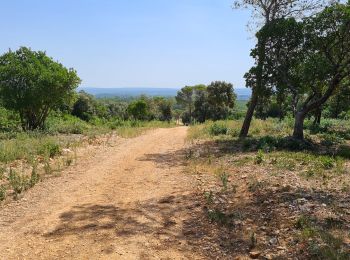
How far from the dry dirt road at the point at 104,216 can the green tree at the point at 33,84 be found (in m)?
12.0

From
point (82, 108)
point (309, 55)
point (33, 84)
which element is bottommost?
point (82, 108)

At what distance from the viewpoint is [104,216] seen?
282 inches

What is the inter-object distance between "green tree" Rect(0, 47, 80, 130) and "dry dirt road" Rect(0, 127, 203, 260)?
12.0 m

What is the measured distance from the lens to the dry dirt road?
5688 millimetres

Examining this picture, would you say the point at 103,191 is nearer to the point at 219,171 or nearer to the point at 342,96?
the point at 219,171

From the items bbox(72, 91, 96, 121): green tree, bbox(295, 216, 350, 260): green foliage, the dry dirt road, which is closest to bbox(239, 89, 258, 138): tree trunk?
the dry dirt road

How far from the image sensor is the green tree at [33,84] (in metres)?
21.9

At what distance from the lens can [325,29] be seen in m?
15.6

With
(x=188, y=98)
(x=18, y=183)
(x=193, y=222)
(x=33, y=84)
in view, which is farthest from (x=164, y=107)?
(x=193, y=222)

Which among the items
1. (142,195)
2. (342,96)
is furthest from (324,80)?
(142,195)

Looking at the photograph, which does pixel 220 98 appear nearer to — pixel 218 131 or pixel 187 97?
pixel 187 97

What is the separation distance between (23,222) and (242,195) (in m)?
4.56

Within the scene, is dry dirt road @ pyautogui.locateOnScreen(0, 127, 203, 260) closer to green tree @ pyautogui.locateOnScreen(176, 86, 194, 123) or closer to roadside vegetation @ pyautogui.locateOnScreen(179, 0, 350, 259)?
roadside vegetation @ pyautogui.locateOnScreen(179, 0, 350, 259)

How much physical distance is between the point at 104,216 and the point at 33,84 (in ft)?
55.1
